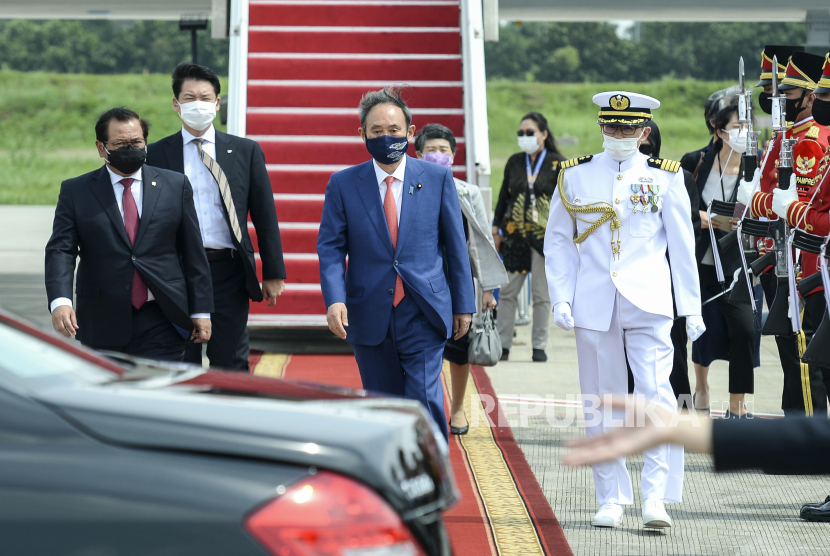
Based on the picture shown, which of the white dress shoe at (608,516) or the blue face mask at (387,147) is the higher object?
the blue face mask at (387,147)

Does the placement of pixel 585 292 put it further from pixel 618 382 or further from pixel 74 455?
pixel 74 455

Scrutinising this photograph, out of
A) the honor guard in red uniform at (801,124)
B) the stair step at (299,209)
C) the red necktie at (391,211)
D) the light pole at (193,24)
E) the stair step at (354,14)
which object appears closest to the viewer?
the red necktie at (391,211)

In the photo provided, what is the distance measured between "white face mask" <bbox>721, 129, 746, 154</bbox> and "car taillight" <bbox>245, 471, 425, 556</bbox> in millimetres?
4921

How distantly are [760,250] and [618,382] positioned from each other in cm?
167

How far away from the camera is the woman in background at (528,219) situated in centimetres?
848

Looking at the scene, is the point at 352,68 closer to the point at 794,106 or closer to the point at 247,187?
the point at 247,187

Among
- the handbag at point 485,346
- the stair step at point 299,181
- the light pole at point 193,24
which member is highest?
the light pole at point 193,24

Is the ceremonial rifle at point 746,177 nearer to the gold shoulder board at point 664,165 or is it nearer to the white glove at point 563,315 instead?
the gold shoulder board at point 664,165

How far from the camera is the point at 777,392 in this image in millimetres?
7449

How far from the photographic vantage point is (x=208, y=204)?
16.6ft

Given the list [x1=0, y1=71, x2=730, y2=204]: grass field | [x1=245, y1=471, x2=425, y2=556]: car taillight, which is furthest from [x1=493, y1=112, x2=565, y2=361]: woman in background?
[x1=0, y1=71, x2=730, y2=204]: grass field

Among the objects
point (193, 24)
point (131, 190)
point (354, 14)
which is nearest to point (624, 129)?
point (131, 190)

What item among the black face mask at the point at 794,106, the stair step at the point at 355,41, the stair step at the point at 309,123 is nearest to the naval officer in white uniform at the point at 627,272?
the black face mask at the point at 794,106

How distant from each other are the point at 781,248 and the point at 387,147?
224 cm
